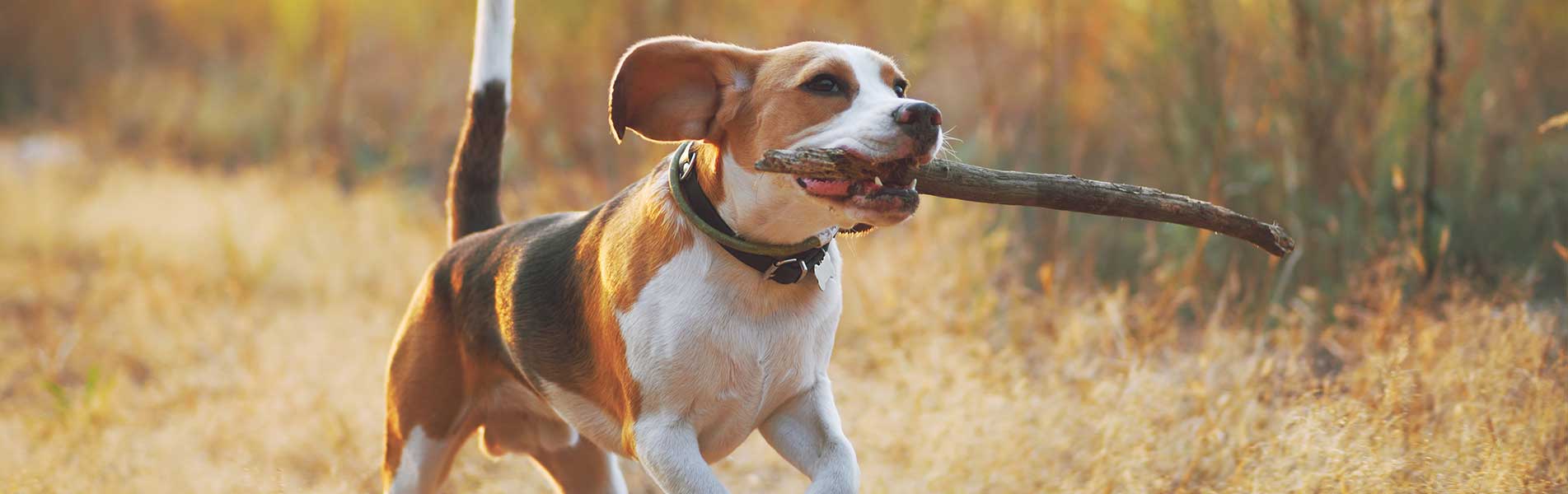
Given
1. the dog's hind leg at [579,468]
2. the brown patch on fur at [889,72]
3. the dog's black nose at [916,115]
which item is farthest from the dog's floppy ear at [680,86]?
the dog's hind leg at [579,468]

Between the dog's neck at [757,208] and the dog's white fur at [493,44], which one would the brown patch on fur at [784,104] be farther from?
the dog's white fur at [493,44]

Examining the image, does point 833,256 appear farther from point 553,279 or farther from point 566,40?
point 566,40

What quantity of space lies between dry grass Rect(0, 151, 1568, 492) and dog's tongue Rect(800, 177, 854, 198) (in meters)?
1.16

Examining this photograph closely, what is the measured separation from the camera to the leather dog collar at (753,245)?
296cm

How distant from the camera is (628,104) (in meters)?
3.11

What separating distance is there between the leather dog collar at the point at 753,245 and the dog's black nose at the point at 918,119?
38 centimetres

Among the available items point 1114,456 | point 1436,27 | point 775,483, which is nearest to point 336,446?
point 775,483

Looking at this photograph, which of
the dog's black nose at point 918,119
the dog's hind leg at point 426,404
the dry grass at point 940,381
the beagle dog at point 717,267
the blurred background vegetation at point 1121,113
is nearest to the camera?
the dog's black nose at point 918,119

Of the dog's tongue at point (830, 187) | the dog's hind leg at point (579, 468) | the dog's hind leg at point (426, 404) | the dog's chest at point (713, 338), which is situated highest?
the dog's tongue at point (830, 187)

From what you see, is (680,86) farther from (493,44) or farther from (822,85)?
(493,44)

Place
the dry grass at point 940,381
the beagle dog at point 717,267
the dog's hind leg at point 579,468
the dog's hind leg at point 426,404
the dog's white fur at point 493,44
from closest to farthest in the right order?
the beagle dog at point 717,267
the dog's hind leg at point 426,404
the dry grass at point 940,381
the dog's white fur at point 493,44
the dog's hind leg at point 579,468

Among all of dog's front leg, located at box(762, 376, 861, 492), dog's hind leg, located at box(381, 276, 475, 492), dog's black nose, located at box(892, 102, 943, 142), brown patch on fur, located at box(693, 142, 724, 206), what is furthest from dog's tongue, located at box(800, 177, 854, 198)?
dog's hind leg, located at box(381, 276, 475, 492)

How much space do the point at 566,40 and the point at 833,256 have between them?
548 cm

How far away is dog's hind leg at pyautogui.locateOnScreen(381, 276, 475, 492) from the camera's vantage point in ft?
11.9
